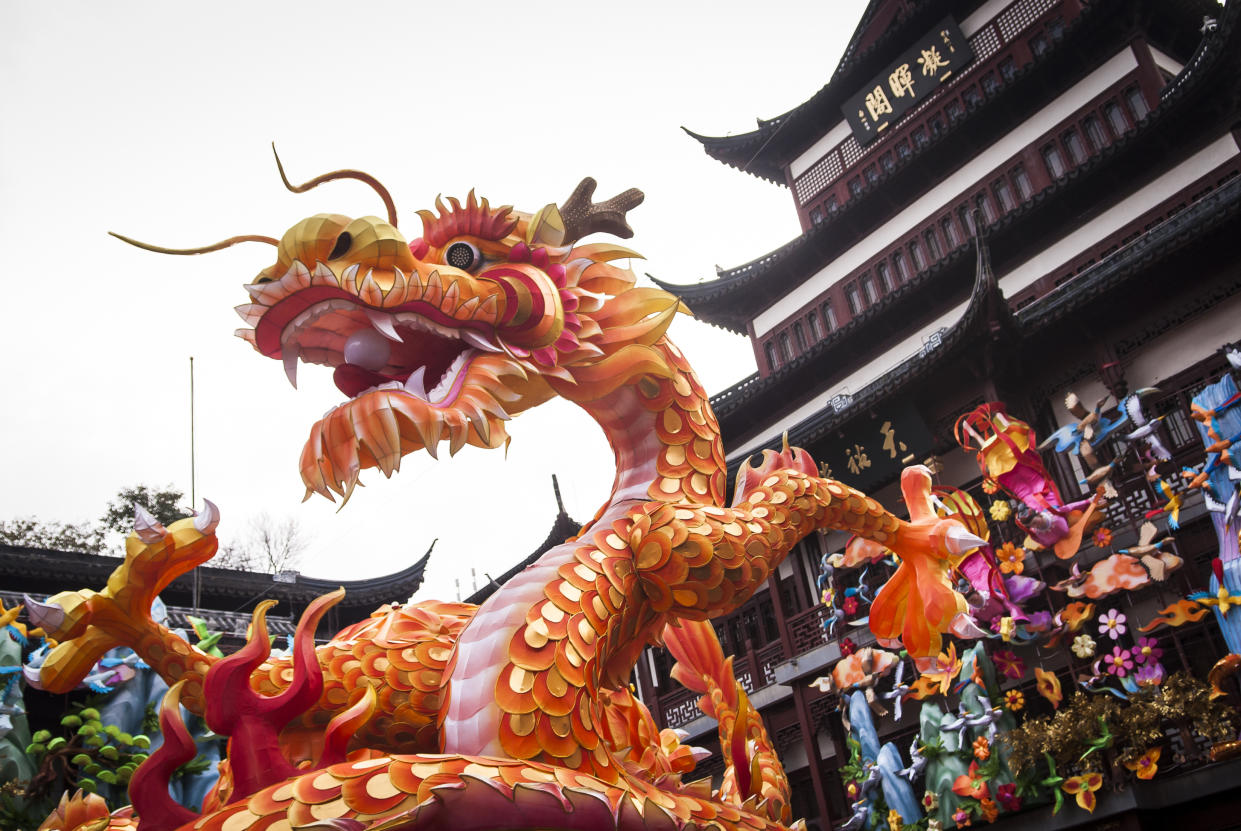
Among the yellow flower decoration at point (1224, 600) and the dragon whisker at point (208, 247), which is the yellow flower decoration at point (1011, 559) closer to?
the yellow flower decoration at point (1224, 600)

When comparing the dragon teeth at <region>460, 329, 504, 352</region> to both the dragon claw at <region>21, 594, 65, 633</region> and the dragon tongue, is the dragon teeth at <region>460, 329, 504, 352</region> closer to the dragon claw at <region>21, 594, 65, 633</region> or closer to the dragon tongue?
the dragon tongue

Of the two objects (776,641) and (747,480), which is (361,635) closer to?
(747,480)

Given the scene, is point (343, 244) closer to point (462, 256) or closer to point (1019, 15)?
point (462, 256)

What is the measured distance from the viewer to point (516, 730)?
1.93 meters

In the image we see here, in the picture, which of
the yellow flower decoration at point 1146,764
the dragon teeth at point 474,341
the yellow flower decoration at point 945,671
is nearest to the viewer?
the dragon teeth at point 474,341

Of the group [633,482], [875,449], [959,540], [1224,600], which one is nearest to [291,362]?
[633,482]

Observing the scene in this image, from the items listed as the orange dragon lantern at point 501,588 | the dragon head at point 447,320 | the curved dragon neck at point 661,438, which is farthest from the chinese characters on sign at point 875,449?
the dragon head at point 447,320

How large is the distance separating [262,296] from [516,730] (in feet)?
3.44

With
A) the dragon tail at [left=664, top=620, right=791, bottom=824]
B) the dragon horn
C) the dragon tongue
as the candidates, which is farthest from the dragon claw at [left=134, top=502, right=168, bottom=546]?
the dragon tail at [left=664, top=620, right=791, bottom=824]

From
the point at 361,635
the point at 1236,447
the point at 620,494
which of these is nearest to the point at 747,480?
the point at 620,494

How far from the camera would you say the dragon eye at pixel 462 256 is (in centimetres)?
241

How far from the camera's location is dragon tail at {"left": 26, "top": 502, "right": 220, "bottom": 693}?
2061 mm

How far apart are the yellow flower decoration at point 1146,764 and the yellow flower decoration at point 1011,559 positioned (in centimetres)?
165

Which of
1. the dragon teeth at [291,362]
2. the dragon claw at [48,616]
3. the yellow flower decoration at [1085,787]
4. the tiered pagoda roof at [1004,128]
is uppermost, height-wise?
the tiered pagoda roof at [1004,128]
